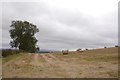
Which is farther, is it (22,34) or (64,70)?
(22,34)

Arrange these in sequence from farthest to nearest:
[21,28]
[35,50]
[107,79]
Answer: [35,50] < [21,28] < [107,79]

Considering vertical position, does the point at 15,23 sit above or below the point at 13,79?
above

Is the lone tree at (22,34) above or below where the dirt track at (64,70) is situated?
above

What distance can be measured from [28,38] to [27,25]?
386 centimetres

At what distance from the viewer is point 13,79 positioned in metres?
12.9

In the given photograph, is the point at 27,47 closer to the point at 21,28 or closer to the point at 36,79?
the point at 21,28

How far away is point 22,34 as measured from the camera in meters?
74.8

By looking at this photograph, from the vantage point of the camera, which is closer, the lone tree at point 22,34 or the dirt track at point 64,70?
the dirt track at point 64,70

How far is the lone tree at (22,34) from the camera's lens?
7444cm

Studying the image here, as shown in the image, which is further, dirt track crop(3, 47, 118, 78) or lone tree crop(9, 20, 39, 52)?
lone tree crop(9, 20, 39, 52)

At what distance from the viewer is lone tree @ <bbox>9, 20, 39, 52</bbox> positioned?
244ft

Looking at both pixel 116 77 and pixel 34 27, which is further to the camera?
pixel 34 27

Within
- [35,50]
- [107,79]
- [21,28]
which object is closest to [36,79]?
[107,79]

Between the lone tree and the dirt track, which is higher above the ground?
the lone tree
